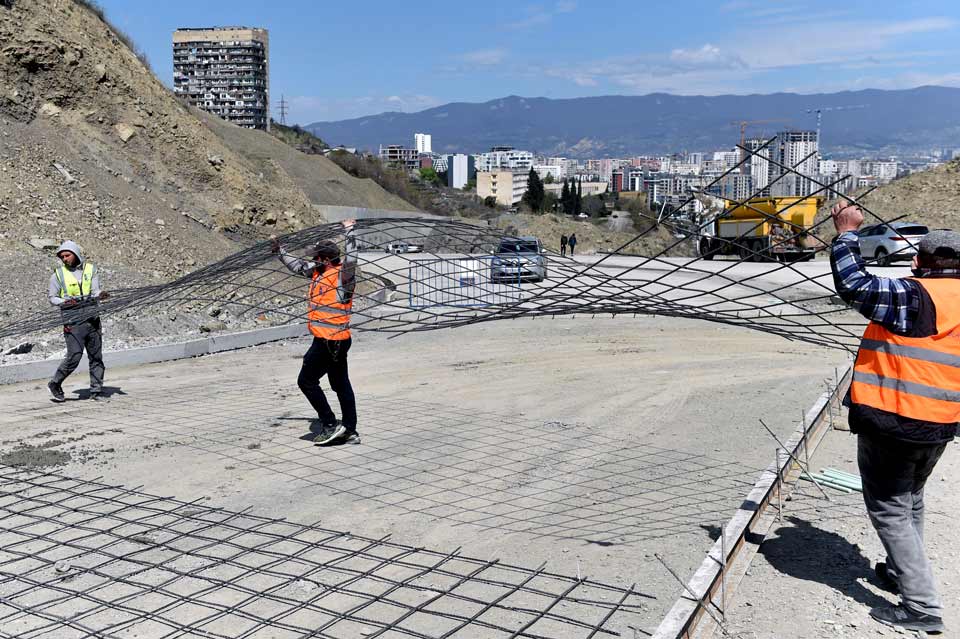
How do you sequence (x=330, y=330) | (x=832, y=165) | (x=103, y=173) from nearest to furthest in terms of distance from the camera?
(x=330, y=330), (x=103, y=173), (x=832, y=165)

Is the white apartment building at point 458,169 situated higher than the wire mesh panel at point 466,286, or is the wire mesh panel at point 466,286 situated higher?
the white apartment building at point 458,169

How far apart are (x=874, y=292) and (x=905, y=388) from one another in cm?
42

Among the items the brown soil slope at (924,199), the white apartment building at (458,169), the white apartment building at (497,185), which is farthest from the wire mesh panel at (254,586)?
the white apartment building at (458,169)

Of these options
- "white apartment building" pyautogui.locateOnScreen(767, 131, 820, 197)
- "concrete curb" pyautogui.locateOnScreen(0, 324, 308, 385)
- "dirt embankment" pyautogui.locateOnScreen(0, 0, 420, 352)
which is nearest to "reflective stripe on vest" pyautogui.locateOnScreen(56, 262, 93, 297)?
"concrete curb" pyautogui.locateOnScreen(0, 324, 308, 385)

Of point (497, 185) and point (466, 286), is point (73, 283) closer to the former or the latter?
point (466, 286)

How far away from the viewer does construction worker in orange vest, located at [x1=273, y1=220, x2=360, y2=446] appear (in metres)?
6.38

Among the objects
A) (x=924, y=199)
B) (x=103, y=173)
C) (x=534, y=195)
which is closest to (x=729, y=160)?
(x=103, y=173)

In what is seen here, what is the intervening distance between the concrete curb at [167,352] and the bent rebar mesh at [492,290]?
0.42 m

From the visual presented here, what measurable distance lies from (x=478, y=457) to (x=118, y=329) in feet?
22.9

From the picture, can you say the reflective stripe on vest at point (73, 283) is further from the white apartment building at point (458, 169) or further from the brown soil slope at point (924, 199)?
the white apartment building at point (458, 169)

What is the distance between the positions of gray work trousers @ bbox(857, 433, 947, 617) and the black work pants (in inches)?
150

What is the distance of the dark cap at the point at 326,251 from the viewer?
20.9ft

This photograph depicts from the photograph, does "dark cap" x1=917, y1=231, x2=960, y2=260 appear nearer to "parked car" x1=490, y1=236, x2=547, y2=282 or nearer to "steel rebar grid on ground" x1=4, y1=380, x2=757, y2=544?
"steel rebar grid on ground" x1=4, y1=380, x2=757, y2=544

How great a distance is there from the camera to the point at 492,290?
14586 mm
